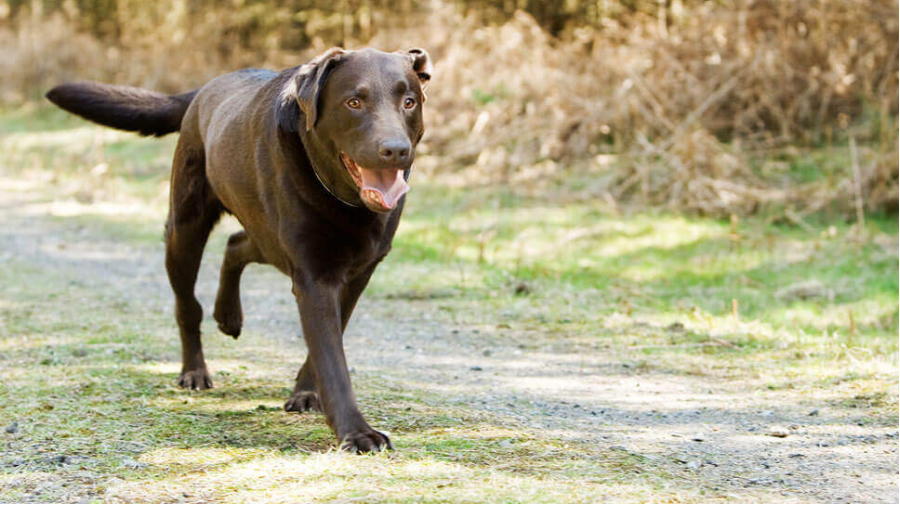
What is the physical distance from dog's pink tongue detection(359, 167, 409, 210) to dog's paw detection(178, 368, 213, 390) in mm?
1763

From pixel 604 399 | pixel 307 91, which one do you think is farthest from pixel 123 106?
pixel 604 399

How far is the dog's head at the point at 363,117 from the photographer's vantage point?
3.62 m

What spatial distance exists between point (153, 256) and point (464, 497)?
677 cm

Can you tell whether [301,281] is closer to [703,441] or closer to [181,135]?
[181,135]

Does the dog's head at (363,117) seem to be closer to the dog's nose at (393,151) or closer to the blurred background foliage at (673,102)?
the dog's nose at (393,151)

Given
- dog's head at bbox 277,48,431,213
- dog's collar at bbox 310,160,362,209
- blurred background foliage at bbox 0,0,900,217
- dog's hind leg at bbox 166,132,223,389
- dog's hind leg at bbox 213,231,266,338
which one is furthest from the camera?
blurred background foliage at bbox 0,0,900,217

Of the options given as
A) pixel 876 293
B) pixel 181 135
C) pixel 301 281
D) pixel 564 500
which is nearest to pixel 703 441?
pixel 564 500

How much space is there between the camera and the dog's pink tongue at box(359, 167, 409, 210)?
368 centimetres

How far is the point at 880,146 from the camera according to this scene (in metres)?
9.55

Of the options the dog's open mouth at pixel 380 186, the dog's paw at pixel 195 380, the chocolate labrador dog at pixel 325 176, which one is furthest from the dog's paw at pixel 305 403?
the dog's open mouth at pixel 380 186

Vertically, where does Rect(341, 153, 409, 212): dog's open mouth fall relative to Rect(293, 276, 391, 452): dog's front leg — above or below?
above

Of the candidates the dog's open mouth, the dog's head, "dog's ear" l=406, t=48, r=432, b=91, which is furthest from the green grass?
"dog's ear" l=406, t=48, r=432, b=91

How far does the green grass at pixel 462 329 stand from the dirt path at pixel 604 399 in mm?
102

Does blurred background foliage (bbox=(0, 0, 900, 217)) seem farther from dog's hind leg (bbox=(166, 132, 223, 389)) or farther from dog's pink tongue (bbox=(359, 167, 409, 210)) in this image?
dog's pink tongue (bbox=(359, 167, 409, 210))
